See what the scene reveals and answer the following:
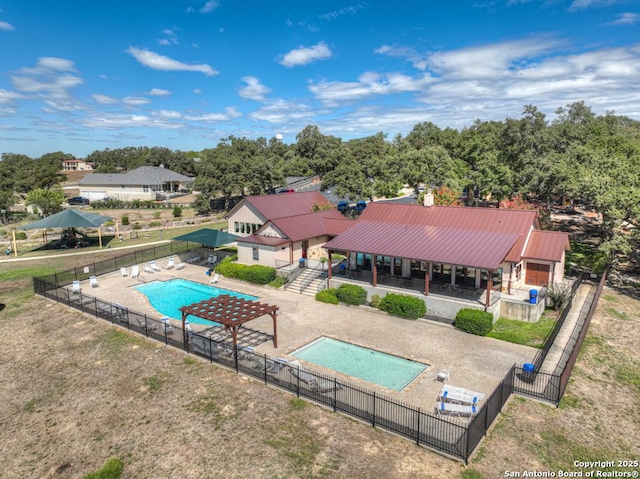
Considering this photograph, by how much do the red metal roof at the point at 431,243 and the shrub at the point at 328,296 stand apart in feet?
9.59

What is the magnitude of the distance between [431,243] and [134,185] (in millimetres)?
79961

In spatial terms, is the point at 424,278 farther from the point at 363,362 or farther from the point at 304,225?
the point at 304,225

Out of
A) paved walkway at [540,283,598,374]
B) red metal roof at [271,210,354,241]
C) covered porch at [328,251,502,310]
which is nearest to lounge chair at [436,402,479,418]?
paved walkway at [540,283,598,374]

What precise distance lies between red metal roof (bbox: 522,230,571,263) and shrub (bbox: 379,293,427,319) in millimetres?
7820

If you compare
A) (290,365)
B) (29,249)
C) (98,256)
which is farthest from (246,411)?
(29,249)

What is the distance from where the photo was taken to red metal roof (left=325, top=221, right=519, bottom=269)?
80.0 feet

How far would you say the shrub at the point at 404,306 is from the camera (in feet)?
82.0

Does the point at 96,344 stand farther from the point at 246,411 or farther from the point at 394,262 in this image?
the point at 394,262

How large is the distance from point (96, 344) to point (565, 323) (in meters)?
25.4

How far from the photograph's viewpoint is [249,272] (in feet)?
108

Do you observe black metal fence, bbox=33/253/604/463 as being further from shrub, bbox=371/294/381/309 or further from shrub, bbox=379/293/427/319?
shrub, bbox=371/294/381/309

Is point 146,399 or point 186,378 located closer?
point 146,399

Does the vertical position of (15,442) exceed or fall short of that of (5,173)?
it falls short

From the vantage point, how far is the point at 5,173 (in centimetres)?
8969
